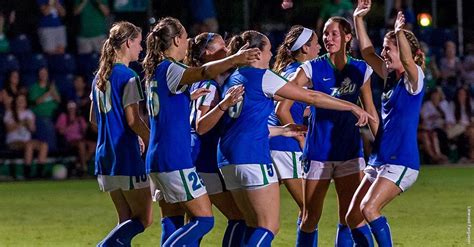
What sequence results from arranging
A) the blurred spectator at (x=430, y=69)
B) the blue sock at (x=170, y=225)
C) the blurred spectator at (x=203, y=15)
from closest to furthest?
the blue sock at (x=170, y=225)
the blurred spectator at (x=203, y=15)
the blurred spectator at (x=430, y=69)

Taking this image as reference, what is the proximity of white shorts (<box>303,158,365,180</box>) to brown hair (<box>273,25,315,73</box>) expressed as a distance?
1.15m

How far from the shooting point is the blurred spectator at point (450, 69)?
21938 millimetres

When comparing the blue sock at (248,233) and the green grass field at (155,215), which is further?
the green grass field at (155,215)

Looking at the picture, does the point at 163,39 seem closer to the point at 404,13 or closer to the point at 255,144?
the point at 255,144

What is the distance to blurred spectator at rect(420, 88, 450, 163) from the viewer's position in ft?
68.2


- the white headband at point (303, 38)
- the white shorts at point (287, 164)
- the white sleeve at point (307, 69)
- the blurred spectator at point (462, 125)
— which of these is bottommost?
the blurred spectator at point (462, 125)

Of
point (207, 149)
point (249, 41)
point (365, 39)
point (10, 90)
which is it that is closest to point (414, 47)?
point (365, 39)

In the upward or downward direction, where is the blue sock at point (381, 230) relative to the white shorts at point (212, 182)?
downward

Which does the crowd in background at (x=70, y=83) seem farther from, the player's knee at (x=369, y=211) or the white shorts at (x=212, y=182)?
the player's knee at (x=369, y=211)

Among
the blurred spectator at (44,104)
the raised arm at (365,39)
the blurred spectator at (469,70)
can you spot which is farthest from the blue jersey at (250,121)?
the blurred spectator at (469,70)

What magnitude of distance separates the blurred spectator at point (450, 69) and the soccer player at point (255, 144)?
13.2 meters

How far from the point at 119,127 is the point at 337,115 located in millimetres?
1840

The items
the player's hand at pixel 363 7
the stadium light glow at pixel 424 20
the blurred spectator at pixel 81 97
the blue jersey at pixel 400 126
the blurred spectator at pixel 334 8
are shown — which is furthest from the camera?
the stadium light glow at pixel 424 20

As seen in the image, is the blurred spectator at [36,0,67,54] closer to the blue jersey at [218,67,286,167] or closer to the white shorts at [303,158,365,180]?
the white shorts at [303,158,365,180]
